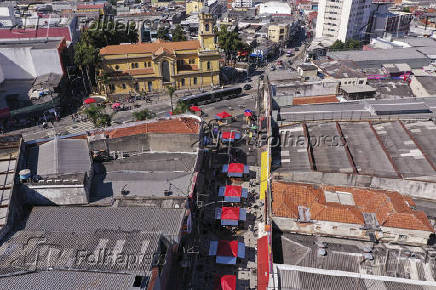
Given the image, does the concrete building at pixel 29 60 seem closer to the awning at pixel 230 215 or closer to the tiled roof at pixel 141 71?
the tiled roof at pixel 141 71

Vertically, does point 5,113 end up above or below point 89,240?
below

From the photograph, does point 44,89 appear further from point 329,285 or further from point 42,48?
point 329,285

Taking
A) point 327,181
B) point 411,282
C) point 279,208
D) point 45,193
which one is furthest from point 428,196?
point 45,193

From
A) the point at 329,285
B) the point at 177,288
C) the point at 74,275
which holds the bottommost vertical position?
the point at 177,288

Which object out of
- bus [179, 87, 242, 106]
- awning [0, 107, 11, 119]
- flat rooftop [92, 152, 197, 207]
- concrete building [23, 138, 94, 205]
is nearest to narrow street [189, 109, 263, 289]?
flat rooftop [92, 152, 197, 207]

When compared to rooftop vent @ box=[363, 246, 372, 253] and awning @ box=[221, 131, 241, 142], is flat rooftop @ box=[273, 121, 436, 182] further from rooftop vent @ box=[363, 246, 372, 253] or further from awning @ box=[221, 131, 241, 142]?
rooftop vent @ box=[363, 246, 372, 253]

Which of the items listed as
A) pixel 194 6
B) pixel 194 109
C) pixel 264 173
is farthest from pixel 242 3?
pixel 264 173

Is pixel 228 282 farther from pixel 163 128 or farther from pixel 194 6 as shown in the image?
pixel 194 6
